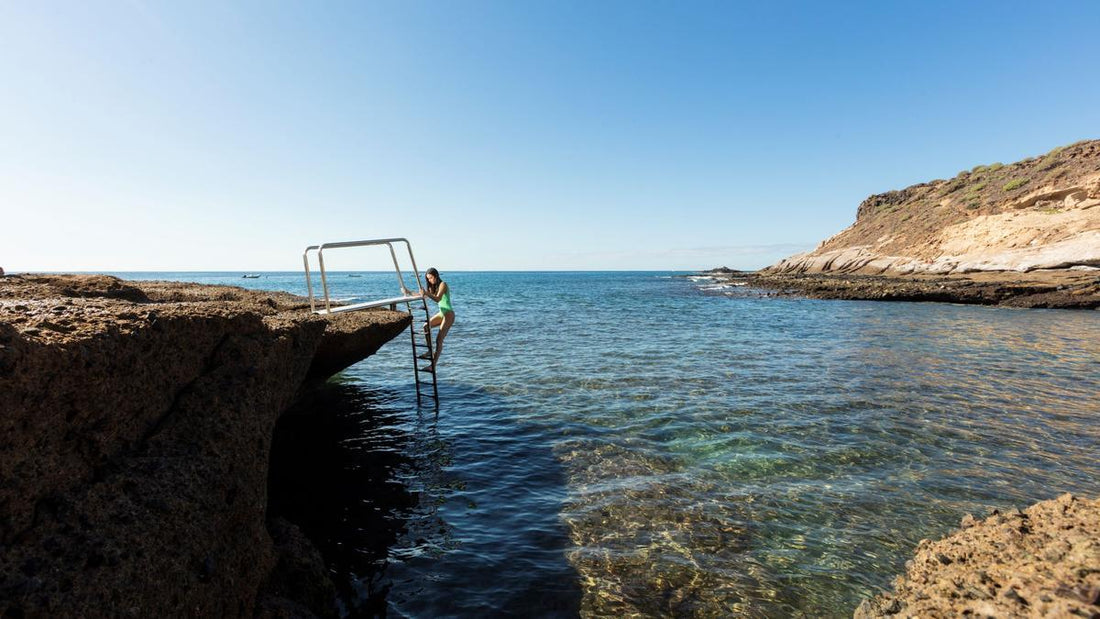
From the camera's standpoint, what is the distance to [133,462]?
3531 millimetres

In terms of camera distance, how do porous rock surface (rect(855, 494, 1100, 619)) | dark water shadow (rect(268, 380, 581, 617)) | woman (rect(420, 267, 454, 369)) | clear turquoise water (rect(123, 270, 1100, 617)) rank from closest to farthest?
porous rock surface (rect(855, 494, 1100, 619)) → dark water shadow (rect(268, 380, 581, 617)) → clear turquoise water (rect(123, 270, 1100, 617)) → woman (rect(420, 267, 454, 369))

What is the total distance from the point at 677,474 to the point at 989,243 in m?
62.9

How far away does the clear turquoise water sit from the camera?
5492 millimetres

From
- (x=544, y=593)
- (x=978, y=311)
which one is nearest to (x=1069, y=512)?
(x=544, y=593)

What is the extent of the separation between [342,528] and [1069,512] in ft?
26.0

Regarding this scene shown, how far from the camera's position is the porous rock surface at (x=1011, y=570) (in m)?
3.36

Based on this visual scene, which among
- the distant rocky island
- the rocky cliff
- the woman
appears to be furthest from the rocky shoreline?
the rocky cliff

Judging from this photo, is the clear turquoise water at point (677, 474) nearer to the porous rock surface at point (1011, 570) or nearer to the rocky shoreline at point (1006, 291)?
the porous rock surface at point (1011, 570)

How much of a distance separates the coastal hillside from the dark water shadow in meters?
55.9

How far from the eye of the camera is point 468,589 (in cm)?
→ 543

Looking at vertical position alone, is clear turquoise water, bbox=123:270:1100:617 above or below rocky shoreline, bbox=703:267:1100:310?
below

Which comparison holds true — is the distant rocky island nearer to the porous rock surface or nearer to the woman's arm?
the porous rock surface

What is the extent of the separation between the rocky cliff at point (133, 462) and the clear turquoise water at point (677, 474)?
196 centimetres

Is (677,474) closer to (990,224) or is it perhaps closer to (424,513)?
(424,513)
